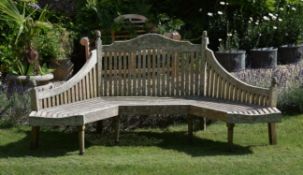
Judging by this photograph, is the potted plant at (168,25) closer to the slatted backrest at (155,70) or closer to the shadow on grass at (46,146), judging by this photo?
the slatted backrest at (155,70)

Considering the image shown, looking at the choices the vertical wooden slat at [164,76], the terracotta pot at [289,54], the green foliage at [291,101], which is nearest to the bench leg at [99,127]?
the vertical wooden slat at [164,76]

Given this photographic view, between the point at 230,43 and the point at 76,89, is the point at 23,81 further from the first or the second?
the point at 230,43

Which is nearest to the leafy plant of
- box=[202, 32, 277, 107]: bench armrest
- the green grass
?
the green grass

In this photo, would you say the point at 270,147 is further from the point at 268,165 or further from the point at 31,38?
the point at 31,38

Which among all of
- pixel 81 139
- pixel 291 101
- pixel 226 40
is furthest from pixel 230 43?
pixel 81 139

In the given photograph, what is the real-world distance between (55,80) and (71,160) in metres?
3.24

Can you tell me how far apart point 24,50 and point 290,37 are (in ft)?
14.4

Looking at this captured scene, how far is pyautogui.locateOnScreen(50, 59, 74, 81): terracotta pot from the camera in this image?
906 centimetres

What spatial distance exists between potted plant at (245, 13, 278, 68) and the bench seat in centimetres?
292

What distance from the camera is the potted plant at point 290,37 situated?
10203 mm

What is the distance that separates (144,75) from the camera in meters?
7.23

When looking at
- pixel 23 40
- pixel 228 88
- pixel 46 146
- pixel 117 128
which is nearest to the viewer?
pixel 46 146

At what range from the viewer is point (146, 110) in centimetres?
673

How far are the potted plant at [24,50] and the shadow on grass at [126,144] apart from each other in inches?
42.1
